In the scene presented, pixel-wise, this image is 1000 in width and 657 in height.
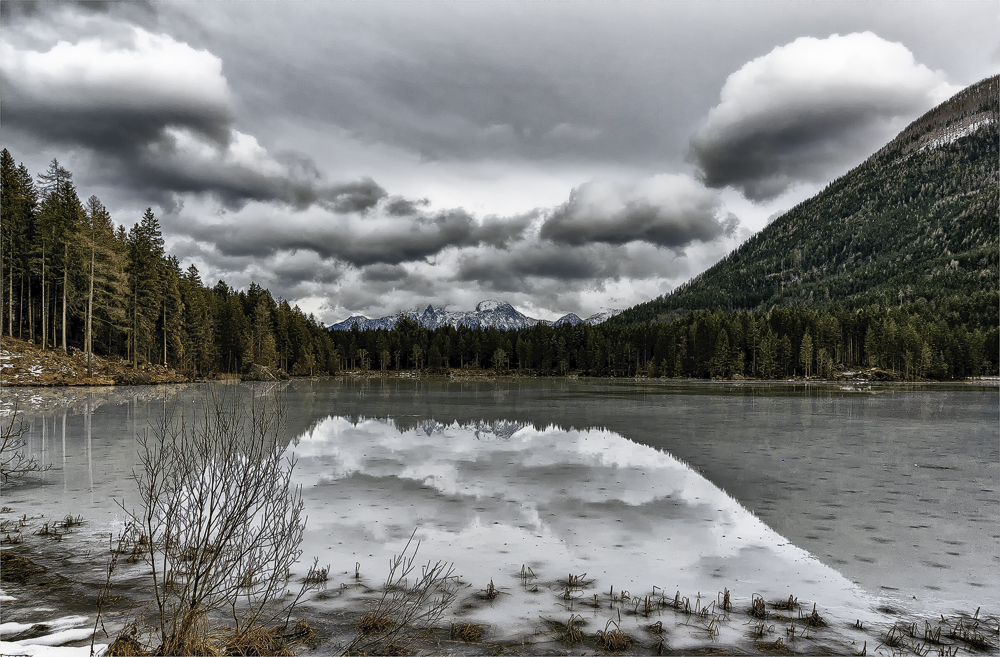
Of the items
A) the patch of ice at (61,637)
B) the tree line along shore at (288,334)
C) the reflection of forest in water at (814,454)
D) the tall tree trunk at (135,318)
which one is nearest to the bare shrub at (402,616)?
the patch of ice at (61,637)

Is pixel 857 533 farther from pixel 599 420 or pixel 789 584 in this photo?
pixel 599 420

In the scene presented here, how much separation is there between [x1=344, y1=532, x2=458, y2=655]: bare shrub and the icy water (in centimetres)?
28

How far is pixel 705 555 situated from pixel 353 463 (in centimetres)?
1110

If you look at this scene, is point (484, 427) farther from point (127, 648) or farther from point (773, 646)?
point (127, 648)

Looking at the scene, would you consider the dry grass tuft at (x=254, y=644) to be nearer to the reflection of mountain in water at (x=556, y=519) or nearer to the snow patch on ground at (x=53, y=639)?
the snow patch on ground at (x=53, y=639)

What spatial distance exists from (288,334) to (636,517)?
9907 centimetres

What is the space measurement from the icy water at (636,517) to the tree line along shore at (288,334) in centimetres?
2052

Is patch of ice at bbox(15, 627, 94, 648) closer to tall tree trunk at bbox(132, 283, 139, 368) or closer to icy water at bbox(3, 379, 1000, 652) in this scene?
icy water at bbox(3, 379, 1000, 652)

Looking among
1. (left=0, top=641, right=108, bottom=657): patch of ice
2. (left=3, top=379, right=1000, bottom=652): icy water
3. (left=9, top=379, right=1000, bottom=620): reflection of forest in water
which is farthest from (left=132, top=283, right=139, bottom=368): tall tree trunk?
(left=0, top=641, right=108, bottom=657): patch of ice

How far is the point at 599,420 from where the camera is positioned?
98.6 feet

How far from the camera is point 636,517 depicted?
11344 millimetres

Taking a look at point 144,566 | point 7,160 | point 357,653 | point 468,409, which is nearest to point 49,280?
point 7,160

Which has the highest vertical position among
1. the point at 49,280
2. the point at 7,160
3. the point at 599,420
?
the point at 7,160

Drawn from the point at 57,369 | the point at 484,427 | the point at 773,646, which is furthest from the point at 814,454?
the point at 57,369
